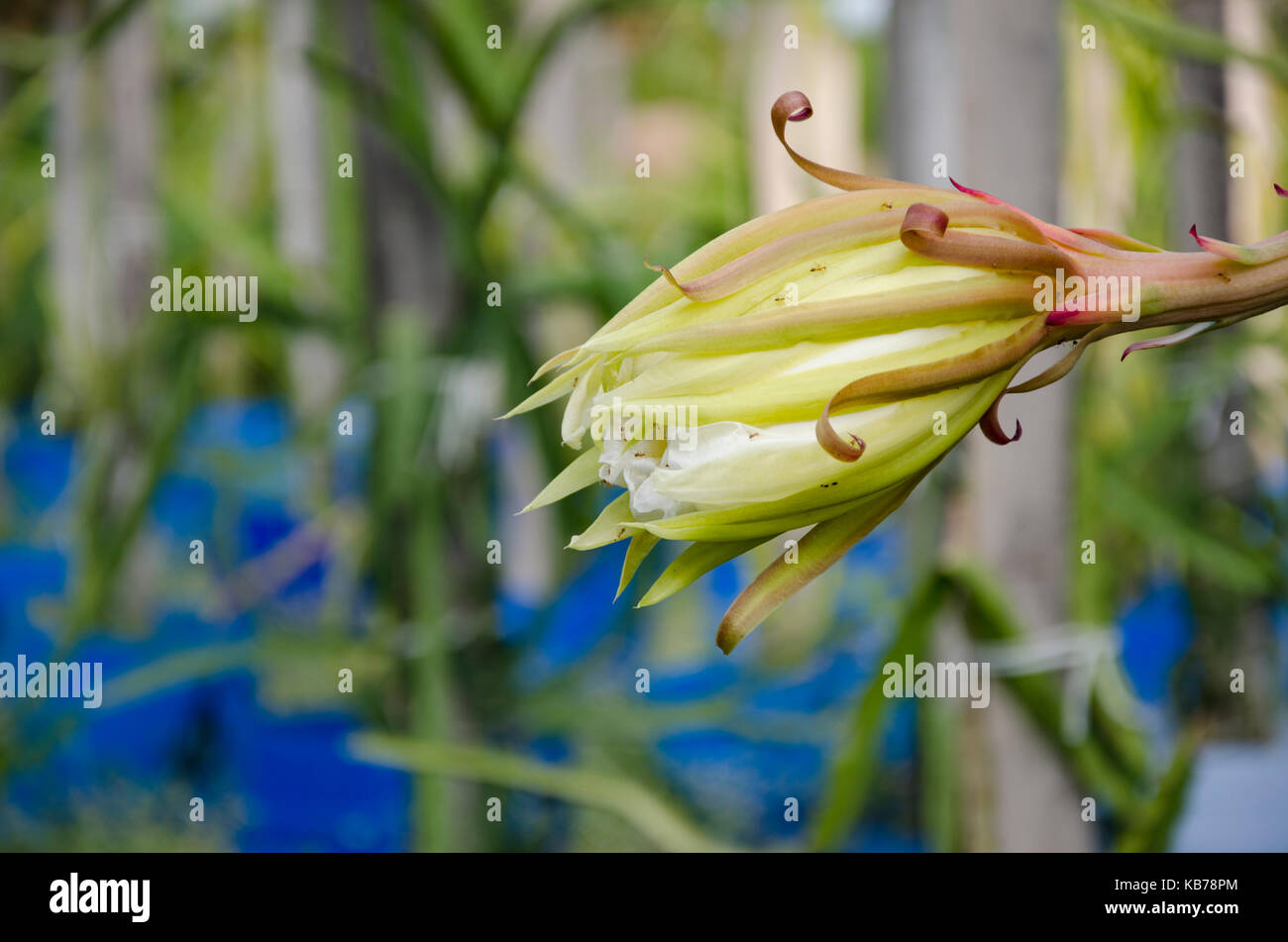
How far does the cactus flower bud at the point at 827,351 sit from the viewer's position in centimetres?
10

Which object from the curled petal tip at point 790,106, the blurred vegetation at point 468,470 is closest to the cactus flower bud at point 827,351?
the curled petal tip at point 790,106

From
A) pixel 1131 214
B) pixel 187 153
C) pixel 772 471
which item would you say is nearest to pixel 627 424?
pixel 772 471

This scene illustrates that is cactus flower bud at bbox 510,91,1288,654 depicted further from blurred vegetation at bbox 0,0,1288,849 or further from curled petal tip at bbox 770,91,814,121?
blurred vegetation at bbox 0,0,1288,849

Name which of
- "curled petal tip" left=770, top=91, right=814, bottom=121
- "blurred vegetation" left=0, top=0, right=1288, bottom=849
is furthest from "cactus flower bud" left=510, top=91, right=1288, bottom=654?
"blurred vegetation" left=0, top=0, right=1288, bottom=849

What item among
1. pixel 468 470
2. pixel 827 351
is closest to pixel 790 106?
pixel 827 351

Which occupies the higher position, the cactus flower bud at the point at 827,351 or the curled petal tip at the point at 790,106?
the curled petal tip at the point at 790,106

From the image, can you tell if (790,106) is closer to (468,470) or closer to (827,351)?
(827,351)

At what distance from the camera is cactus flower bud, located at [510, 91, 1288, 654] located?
95mm

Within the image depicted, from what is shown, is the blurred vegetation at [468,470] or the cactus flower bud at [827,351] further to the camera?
the blurred vegetation at [468,470]

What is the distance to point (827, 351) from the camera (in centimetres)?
10

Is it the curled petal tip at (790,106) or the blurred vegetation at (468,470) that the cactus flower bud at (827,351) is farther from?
the blurred vegetation at (468,470)

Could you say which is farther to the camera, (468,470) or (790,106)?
(468,470)
